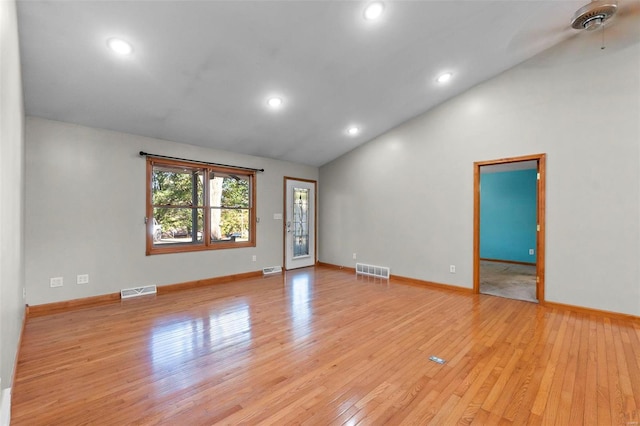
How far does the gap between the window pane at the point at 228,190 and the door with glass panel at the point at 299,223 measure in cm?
99

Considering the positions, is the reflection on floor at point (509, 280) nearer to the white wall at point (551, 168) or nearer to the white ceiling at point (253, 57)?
the white wall at point (551, 168)

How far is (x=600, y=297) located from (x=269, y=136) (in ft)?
17.2

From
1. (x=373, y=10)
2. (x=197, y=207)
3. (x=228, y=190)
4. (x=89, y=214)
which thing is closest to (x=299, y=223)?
(x=228, y=190)

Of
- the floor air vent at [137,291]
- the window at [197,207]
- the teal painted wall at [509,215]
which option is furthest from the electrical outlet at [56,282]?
the teal painted wall at [509,215]

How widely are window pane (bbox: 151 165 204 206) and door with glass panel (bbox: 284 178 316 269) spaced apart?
191 cm

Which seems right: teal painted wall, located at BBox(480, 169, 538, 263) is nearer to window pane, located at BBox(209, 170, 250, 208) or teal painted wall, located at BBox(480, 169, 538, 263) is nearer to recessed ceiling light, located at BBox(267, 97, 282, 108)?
recessed ceiling light, located at BBox(267, 97, 282, 108)

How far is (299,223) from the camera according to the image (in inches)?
262

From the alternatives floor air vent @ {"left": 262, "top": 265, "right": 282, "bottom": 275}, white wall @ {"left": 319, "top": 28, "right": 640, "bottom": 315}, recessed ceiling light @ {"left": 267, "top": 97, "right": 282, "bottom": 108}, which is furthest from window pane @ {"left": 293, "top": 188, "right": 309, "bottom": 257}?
recessed ceiling light @ {"left": 267, "top": 97, "right": 282, "bottom": 108}

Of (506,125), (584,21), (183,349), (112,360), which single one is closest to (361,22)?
(584,21)

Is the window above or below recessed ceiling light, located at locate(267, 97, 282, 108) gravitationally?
below

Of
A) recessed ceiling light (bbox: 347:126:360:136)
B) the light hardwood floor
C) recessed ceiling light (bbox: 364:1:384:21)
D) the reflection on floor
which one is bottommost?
the reflection on floor

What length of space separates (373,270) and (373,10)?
174 inches

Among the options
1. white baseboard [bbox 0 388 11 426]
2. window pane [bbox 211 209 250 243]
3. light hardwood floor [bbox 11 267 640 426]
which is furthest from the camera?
window pane [bbox 211 209 250 243]

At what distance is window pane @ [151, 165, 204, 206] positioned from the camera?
181 inches
